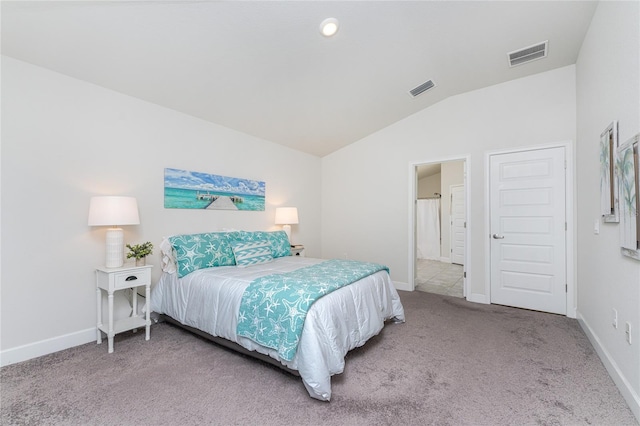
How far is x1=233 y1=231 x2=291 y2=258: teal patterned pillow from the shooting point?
138 inches

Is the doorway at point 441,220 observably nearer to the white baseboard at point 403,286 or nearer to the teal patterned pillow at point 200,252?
the white baseboard at point 403,286

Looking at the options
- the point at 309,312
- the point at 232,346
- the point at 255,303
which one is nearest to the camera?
the point at 309,312

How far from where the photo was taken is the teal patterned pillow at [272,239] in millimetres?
3501

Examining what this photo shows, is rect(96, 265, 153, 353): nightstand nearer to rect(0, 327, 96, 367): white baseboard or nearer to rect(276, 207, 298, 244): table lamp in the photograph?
rect(0, 327, 96, 367): white baseboard

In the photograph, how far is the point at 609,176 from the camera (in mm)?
2135

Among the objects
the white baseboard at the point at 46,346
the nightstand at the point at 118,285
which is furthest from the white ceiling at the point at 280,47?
the white baseboard at the point at 46,346

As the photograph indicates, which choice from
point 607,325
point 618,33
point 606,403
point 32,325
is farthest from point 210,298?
point 618,33

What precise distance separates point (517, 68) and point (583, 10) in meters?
0.92

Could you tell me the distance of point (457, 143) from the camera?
408cm

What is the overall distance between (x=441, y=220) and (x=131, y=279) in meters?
6.96

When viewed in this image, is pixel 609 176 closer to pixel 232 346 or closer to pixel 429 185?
pixel 232 346

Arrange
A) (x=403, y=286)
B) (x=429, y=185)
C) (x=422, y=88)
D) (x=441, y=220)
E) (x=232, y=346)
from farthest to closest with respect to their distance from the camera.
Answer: (x=429, y=185)
(x=441, y=220)
(x=403, y=286)
(x=422, y=88)
(x=232, y=346)

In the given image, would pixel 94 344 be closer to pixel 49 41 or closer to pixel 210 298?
pixel 210 298

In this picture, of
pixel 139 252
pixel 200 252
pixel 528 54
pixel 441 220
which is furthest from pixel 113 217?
pixel 441 220
